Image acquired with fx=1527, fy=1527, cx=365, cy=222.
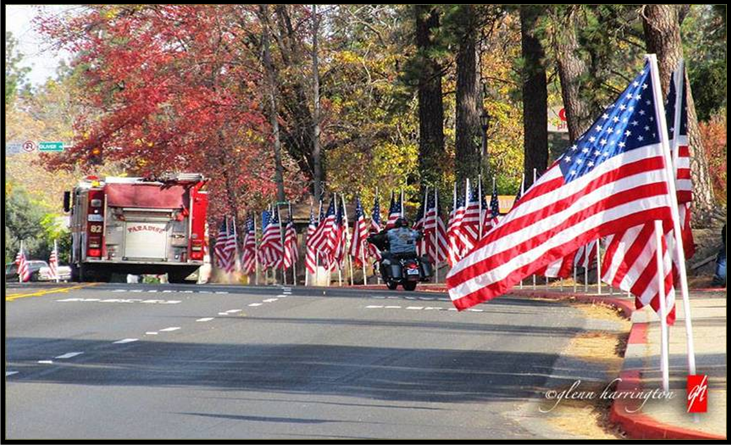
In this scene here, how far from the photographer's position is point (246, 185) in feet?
201

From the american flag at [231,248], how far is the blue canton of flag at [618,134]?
45.6 meters

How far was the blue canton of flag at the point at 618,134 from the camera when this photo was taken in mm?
12828

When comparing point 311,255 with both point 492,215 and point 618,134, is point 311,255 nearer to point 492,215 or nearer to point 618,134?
point 492,215

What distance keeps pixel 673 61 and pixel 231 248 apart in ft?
97.5

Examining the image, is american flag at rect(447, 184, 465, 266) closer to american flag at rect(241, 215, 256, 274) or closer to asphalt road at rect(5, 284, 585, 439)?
asphalt road at rect(5, 284, 585, 439)

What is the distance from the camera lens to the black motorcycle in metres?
35.9

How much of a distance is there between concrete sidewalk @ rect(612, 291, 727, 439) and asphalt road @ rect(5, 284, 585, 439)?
94 centimetres

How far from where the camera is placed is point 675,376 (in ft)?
46.3

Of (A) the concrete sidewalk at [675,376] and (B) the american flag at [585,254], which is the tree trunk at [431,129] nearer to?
(B) the american flag at [585,254]

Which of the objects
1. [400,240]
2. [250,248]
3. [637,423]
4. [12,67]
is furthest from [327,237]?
[12,67]

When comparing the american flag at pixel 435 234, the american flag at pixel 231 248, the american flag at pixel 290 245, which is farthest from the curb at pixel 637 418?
the american flag at pixel 231 248

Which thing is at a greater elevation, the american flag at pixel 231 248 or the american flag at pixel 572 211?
the american flag at pixel 231 248

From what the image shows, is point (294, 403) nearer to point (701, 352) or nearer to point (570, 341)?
point (701, 352)

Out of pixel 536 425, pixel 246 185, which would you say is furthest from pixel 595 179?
pixel 246 185
